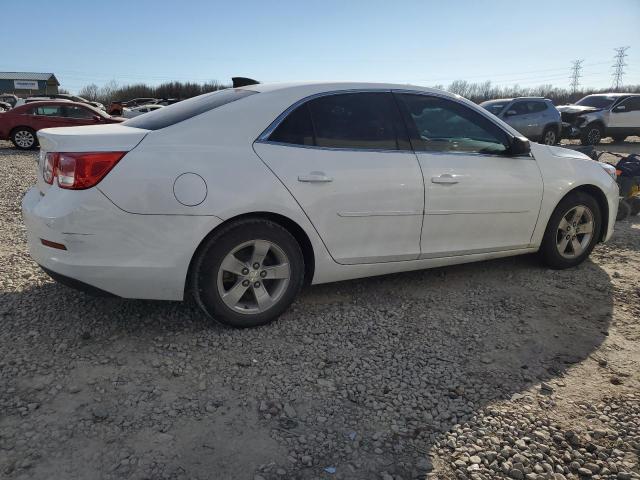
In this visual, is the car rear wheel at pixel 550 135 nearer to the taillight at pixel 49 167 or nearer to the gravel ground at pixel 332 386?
the gravel ground at pixel 332 386

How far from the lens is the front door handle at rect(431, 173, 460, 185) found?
3748 millimetres

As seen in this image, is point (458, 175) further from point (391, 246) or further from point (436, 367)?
point (436, 367)

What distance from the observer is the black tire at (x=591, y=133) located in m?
17.9

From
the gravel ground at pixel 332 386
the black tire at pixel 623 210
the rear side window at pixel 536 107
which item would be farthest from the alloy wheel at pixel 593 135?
the gravel ground at pixel 332 386

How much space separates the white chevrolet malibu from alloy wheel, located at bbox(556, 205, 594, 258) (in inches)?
13.4

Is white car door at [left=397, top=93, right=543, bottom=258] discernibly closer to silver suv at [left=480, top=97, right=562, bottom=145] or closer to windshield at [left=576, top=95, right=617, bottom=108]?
silver suv at [left=480, top=97, right=562, bottom=145]

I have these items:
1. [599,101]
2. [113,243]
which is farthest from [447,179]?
[599,101]

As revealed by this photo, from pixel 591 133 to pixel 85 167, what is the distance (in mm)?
18731

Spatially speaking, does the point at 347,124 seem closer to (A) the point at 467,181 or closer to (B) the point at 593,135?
(A) the point at 467,181

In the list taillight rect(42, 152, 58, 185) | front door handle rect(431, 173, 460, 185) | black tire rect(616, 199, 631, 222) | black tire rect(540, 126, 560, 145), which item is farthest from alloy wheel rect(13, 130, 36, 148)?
black tire rect(540, 126, 560, 145)

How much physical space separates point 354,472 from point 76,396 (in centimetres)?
145

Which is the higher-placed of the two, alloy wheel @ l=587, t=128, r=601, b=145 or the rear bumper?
alloy wheel @ l=587, t=128, r=601, b=145

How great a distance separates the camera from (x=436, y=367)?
304cm

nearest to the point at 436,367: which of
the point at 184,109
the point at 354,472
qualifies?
the point at 354,472
